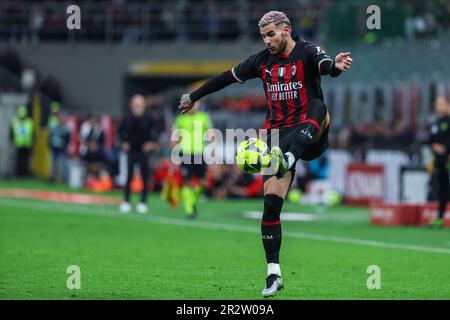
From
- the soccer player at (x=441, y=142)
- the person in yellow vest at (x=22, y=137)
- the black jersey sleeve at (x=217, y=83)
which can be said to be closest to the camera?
the black jersey sleeve at (x=217, y=83)

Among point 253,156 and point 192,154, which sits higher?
point 253,156

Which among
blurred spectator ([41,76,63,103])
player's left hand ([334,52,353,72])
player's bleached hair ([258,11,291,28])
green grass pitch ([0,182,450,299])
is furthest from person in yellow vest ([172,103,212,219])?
blurred spectator ([41,76,63,103])

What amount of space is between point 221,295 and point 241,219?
12.0 metres

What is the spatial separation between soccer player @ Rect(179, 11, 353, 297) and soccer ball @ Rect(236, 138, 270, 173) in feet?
0.41

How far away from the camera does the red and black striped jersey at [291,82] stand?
38.2 feet

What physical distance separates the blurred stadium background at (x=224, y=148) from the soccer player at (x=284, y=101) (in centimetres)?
73

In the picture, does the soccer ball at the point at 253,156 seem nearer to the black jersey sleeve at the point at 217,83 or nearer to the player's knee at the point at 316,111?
the player's knee at the point at 316,111

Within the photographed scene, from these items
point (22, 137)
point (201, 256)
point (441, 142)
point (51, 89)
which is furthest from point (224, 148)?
point (201, 256)

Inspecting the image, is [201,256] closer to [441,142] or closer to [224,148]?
[441,142]

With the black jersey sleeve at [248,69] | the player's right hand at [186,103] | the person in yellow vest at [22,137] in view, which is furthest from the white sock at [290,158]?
the person in yellow vest at [22,137]

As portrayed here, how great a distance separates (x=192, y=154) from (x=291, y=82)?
12.6 meters

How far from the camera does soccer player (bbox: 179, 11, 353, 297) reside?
1138 centimetres

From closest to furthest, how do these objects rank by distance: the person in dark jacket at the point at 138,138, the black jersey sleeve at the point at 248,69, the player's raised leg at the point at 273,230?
the player's raised leg at the point at 273,230 → the black jersey sleeve at the point at 248,69 → the person in dark jacket at the point at 138,138

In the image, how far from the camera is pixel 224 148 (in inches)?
1277
